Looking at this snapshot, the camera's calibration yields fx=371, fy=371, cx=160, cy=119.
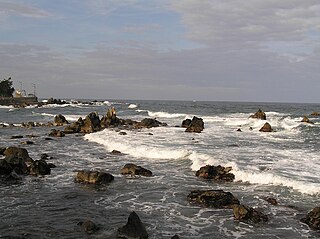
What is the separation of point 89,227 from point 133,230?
1.54 m

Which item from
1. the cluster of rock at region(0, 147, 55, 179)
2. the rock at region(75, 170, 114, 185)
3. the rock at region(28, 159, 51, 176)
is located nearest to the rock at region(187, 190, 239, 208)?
the rock at region(75, 170, 114, 185)

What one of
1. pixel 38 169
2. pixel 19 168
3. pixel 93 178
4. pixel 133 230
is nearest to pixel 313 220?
pixel 133 230

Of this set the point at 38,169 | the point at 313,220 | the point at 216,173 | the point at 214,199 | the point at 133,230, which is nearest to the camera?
the point at 133,230

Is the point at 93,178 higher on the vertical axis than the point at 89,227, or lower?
higher

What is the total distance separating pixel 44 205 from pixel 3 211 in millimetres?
1536

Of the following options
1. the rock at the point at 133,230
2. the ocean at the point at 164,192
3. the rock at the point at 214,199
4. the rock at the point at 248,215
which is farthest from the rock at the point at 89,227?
the rock at the point at 248,215

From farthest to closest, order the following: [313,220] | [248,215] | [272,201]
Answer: [272,201], [248,215], [313,220]

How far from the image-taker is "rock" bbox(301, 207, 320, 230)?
12484mm

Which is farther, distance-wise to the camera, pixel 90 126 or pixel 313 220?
pixel 90 126

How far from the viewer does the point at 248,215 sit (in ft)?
43.5

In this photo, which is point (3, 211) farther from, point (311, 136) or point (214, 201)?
point (311, 136)

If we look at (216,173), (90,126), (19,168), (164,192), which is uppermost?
(90,126)

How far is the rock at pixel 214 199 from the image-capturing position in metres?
14.8

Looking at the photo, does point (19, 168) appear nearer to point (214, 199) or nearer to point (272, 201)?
point (214, 199)
